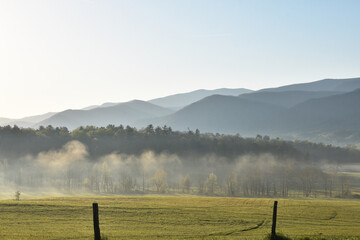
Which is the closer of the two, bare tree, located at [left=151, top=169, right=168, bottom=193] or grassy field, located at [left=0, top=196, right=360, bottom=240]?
grassy field, located at [left=0, top=196, right=360, bottom=240]

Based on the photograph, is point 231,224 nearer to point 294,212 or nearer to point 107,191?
point 294,212

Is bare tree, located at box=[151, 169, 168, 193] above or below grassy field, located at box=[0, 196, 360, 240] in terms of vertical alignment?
below

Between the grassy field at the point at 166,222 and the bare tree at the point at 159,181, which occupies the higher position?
the grassy field at the point at 166,222

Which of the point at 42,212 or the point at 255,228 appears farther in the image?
the point at 42,212

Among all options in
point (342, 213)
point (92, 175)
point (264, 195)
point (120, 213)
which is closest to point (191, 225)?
point (120, 213)

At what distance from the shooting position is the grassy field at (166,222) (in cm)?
5119

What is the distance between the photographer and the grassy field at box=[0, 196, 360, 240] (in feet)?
168

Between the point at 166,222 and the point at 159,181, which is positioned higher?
the point at 166,222

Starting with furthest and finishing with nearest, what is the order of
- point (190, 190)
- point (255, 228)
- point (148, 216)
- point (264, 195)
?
point (190, 190) → point (264, 195) → point (148, 216) → point (255, 228)

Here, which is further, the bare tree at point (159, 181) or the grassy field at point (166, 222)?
the bare tree at point (159, 181)

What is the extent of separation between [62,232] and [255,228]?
3446 cm

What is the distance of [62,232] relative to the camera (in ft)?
171

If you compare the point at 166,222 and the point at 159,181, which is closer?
the point at 166,222

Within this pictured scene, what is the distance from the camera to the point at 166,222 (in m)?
64.0
